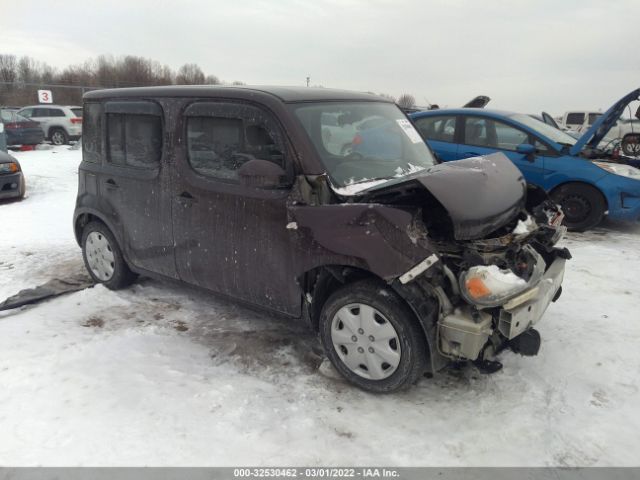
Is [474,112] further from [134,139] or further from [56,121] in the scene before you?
[56,121]

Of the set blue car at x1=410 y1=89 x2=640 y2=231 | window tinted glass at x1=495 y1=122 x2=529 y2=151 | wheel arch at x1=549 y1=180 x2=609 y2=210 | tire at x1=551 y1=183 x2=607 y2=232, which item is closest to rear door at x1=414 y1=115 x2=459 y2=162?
blue car at x1=410 y1=89 x2=640 y2=231

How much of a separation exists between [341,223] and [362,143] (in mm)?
917

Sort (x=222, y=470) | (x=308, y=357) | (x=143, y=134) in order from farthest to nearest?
1. (x=143, y=134)
2. (x=308, y=357)
3. (x=222, y=470)

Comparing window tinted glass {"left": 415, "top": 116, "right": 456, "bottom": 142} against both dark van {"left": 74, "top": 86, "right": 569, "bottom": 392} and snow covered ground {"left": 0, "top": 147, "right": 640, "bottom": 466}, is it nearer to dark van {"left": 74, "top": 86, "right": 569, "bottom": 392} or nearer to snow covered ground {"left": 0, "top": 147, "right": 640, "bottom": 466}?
dark van {"left": 74, "top": 86, "right": 569, "bottom": 392}

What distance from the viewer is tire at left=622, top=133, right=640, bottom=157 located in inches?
296

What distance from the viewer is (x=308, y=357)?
356cm

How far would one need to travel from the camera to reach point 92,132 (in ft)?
15.3

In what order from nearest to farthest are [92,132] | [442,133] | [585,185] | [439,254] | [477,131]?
[439,254], [92,132], [585,185], [477,131], [442,133]

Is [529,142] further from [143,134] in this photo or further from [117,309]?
[117,309]

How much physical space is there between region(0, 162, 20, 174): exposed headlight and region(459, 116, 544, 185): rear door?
7710mm

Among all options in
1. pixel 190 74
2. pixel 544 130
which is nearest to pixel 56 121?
pixel 544 130

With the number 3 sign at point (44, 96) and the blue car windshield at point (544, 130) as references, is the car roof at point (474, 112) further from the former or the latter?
the number 3 sign at point (44, 96)

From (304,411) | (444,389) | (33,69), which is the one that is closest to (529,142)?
(444,389)

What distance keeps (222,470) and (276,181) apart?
167cm
